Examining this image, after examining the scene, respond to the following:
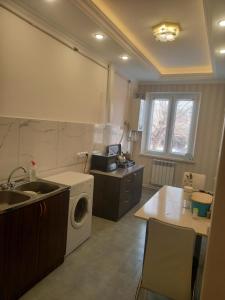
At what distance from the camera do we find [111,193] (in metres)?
3.53

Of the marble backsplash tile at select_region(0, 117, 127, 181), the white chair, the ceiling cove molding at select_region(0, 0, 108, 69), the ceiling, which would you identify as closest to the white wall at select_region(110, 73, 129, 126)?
the ceiling

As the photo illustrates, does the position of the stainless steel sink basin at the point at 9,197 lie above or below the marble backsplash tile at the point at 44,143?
below

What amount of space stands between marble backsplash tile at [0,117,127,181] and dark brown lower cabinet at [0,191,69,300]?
65cm

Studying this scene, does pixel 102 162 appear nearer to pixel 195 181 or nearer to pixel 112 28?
pixel 195 181

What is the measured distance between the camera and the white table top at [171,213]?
6.28 feet

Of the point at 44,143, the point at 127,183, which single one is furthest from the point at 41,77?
the point at 127,183

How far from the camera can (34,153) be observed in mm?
2635

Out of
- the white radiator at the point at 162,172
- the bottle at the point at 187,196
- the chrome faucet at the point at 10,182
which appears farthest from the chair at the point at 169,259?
the white radiator at the point at 162,172

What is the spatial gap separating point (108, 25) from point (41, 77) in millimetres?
999

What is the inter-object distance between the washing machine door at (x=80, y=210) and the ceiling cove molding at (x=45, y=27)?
2.00m

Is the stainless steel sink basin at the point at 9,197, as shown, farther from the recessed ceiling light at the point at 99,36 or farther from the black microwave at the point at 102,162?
the recessed ceiling light at the point at 99,36

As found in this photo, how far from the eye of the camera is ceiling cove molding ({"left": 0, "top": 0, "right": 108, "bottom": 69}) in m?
2.16

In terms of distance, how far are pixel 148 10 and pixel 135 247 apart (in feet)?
9.28

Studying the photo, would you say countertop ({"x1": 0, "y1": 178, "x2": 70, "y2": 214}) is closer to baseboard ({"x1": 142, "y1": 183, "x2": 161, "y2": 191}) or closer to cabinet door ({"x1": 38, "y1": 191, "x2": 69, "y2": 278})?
cabinet door ({"x1": 38, "y1": 191, "x2": 69, "y2": 278})
